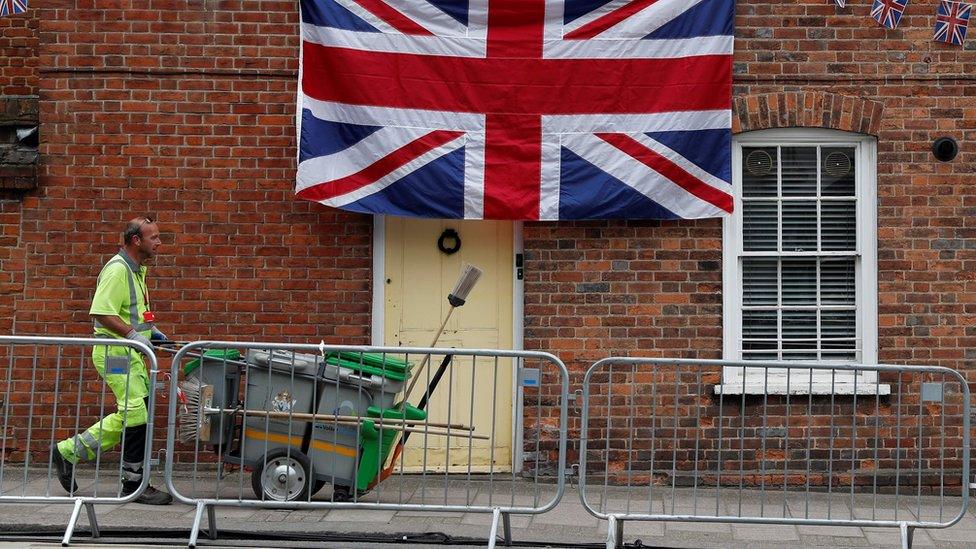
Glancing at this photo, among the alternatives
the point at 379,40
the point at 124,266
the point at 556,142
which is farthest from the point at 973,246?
the point at 124,266

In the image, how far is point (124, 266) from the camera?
8.11 metres

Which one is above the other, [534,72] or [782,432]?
[534,72]

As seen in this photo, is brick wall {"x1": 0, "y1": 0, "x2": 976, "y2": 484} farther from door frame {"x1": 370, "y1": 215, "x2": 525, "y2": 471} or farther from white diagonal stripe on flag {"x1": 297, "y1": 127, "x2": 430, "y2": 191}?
white diagonal stripe on flag {"x1": 297, "y1": 127, "x2": 430, "y2": 191}

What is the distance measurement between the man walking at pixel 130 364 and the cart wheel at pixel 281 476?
2.37ft

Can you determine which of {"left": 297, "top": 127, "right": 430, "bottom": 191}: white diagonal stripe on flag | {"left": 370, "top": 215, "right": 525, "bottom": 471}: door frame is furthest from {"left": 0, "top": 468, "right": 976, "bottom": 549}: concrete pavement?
{"left": 297, "top": 127, "right": 430, "bottom": 191}: white diagonal stripe on flag

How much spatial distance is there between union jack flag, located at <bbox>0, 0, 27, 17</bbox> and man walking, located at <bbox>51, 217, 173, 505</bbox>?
235cm

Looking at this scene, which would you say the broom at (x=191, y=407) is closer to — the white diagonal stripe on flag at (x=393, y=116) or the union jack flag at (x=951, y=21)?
the white diagonal stripe on flag at (x=393, y=116)

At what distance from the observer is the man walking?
761 centimetres

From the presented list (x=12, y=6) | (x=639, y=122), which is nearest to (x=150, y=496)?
(x=12, y=6)

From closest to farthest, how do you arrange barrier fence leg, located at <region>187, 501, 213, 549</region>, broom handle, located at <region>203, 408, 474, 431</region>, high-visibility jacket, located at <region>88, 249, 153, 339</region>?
barrier fence leg, located at <region>187, 501, 213, 549</region>
broom handle, located at <region>203, 408, 474, 431</region>
high-visibility jacket, located at <region>88, 249, 153, 339</region>

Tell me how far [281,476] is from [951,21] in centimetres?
599

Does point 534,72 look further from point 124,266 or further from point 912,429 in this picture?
point 912,429

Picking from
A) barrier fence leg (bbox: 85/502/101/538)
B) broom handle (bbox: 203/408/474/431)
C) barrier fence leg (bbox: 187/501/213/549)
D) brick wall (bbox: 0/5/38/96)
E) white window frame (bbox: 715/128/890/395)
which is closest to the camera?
barrier fence leg (bbox: 187/501/213/549)

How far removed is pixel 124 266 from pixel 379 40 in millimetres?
2541
